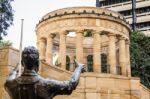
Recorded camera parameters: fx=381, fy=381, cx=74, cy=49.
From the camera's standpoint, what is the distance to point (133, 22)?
255ft

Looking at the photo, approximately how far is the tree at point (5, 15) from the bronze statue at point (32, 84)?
22144mm

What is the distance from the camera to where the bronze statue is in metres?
4.07

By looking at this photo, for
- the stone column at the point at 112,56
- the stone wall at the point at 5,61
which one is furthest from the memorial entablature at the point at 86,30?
the stone wall at the point at 5,61

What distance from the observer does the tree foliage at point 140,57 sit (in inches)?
1777

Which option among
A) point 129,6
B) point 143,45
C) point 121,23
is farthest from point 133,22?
point 121,23

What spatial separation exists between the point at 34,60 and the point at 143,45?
157 ft

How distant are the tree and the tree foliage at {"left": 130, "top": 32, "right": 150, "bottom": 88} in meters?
21.6

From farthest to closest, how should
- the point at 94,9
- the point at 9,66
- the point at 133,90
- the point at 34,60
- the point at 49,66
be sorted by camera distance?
the point at 94,9, the point at 133,90, the point at 49,66, the point at 9,66, the point at 34,60

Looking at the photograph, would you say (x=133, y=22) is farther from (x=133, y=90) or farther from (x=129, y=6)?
(x=133, y=90)

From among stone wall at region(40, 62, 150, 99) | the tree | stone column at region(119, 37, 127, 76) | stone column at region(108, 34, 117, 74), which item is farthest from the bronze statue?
stone column at region(119, 37, 127, 76)

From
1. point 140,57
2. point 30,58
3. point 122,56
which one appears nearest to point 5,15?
point 122,56

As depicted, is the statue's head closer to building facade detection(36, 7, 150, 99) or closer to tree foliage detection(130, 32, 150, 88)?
building facade detection(36, 7, 150, 99)

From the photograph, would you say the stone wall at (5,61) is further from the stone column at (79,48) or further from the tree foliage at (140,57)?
the tree foliage at (140,57)

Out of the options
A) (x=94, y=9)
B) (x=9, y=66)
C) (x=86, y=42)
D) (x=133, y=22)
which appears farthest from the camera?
(x=133, y=22)
